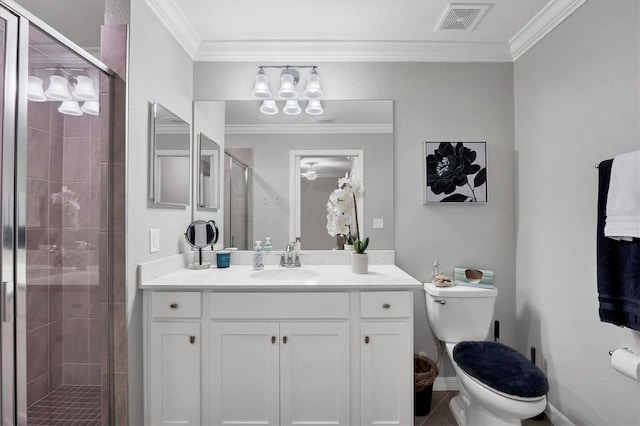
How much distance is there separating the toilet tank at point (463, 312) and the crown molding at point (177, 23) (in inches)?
88.2

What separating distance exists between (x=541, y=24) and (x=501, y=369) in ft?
6.54

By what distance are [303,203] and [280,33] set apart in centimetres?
113

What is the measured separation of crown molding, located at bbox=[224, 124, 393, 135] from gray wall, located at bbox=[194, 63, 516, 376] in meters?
0.16

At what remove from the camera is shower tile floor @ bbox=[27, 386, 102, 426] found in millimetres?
1321

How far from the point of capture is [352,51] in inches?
96.7

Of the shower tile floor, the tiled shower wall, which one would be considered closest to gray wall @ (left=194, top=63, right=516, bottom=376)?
the tiled shower wall

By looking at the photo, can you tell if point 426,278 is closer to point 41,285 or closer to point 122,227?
point 122,227

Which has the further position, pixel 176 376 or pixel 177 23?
pixel 177 23

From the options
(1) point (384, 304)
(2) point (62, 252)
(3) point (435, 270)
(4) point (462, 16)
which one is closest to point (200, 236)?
(2) point (62, 252)

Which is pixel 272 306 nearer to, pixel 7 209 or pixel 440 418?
pixel 7 209

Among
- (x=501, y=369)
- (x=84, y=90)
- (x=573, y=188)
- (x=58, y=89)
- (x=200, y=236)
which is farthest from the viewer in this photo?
(x=200, y=236)

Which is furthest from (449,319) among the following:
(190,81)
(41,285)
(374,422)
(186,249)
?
(190,81)

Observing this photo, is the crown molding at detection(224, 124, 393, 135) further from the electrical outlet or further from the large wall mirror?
the electrical outlet

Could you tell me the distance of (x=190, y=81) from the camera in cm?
244
